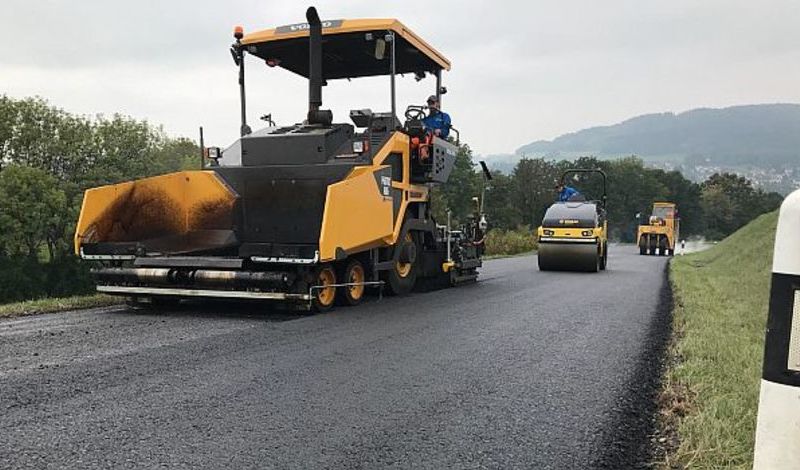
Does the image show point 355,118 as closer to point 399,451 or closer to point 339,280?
point 339,280

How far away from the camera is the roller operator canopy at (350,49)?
27.1 ft

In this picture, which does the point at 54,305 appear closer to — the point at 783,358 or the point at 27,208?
the point at 783,358

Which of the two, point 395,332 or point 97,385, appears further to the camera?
point 395,332

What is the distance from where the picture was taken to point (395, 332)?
5773 millimetres

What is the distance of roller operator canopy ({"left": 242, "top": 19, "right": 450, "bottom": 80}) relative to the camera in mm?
8258

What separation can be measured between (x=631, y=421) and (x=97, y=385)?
119 inches

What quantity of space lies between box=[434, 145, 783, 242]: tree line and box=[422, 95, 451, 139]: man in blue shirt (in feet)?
196

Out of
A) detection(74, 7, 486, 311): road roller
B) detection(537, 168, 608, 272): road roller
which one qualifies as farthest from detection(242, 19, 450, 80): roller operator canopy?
detection(537, 168, 608, 272): road roller

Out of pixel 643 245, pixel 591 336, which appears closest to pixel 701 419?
pixel 591 336

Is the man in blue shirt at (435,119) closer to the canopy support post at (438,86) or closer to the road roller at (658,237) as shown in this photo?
the canopy support post at (438,86)

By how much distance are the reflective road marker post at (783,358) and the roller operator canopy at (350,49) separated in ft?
23.4

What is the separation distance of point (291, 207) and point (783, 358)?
604 centimetres

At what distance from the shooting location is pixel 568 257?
14.5 meters

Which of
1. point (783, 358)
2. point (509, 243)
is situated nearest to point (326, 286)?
point (783, 358)
